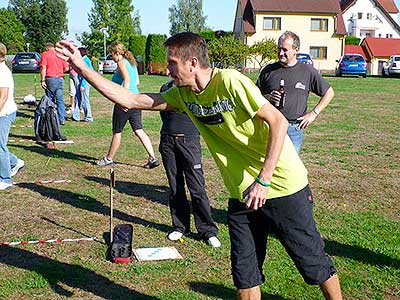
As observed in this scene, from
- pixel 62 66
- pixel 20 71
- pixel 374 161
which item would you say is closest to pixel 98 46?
pixel 20 71

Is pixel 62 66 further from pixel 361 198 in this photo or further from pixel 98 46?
pixel 98 46

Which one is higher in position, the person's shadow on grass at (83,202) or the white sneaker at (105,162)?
the white sneaker at (105,162)

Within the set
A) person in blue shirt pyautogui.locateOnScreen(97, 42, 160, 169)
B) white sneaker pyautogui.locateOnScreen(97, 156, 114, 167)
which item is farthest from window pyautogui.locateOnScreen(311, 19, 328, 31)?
white sneaker pyautogui.locateOnScreen(97, 156, 114, 167)

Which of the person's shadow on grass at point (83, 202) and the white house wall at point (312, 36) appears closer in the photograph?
the person's shadow on grass at point (83, 202)

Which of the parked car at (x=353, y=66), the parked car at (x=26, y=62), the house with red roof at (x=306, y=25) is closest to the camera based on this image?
the parked car at (x=26, y=62)

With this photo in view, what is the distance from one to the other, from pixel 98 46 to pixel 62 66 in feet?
205

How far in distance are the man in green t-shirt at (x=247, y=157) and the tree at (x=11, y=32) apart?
8164 centimetres

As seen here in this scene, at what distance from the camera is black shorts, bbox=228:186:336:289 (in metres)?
3.72

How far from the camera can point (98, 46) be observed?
75.5 metres

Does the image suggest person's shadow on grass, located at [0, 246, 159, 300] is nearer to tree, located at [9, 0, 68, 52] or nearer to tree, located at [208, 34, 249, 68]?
tree, located at [208, 34, 249, 68]

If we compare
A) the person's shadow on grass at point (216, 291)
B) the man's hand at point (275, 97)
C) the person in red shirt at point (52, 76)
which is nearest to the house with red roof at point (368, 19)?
the person in red shirt at point (52, 76)

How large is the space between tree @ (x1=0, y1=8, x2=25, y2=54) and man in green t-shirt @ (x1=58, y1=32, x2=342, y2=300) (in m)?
81.6

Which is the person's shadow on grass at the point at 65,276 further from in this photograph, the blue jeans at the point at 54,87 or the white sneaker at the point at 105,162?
the blue jeans at the point at 54,87

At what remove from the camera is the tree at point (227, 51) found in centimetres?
4278
